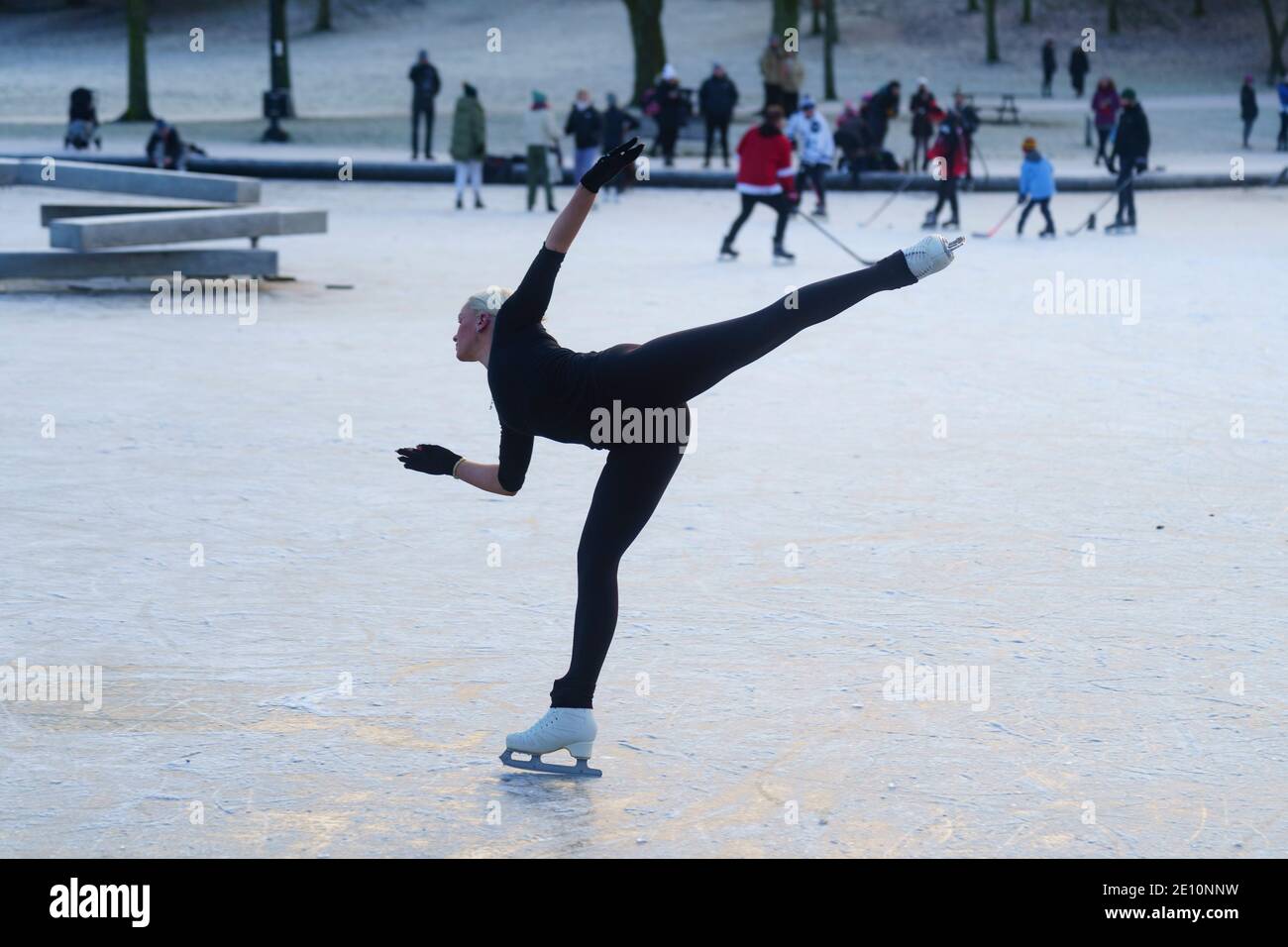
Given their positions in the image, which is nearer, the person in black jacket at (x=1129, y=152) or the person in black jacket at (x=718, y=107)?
the person in black jacket at (x=1129, y=152)

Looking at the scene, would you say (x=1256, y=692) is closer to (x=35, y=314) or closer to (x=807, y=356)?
(x=807, y=356)

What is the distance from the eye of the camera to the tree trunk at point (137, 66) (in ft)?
128

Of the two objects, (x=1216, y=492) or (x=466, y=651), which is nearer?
(x=466, y=651)

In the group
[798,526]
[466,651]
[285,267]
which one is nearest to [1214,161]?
[285,267]

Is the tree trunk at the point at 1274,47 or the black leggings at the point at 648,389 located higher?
the tree trunk at the point at 1274,47

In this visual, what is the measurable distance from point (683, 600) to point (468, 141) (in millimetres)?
17877

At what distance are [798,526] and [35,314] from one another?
8327mm

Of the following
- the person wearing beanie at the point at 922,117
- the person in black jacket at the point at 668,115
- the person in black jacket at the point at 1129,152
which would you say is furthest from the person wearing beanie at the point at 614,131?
the person in black jacket at the point at 1129,152

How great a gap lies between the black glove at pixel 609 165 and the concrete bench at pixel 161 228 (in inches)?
408

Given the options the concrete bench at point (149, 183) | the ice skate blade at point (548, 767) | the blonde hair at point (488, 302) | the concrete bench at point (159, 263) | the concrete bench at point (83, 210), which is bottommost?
the ice skate blade at point (548, 767)

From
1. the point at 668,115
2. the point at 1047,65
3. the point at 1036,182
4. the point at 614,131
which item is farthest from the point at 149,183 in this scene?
the point at 1047,65

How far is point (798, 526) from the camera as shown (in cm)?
766

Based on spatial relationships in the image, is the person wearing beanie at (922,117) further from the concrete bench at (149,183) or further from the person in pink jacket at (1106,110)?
the concrete bench at (149,183)
